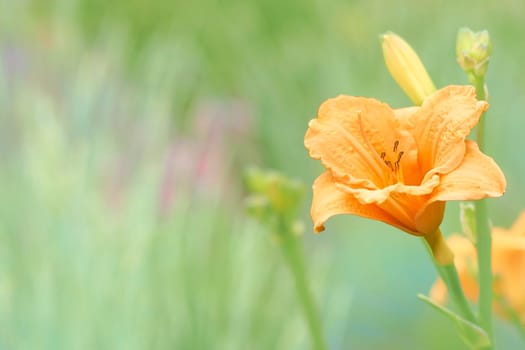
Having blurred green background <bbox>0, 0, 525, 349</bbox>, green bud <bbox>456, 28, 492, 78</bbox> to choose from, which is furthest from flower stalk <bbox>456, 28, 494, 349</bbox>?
blurred green background <bbox>0, 0, 525, 349</bbox>

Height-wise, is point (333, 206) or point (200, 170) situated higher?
point (200, 170)

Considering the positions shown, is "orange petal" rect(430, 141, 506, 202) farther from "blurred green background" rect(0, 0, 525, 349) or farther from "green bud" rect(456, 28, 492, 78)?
"blurred green background" rect(0, 0, 525, 349)

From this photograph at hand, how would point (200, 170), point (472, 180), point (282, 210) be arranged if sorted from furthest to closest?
point (200, 170) < point (282, 210) < point (472, 180)

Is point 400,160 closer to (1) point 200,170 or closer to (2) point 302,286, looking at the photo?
(2) point 302,286

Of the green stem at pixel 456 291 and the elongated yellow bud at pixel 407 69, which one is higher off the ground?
the elongated yellow bud at pixel 407 69

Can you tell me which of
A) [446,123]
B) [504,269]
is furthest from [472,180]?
[504,269]

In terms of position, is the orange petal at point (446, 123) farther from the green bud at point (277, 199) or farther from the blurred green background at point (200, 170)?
the blurred green background at point (200, 170)

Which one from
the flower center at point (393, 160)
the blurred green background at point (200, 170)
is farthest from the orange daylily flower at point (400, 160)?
the blurred green background at point (200, 170)
